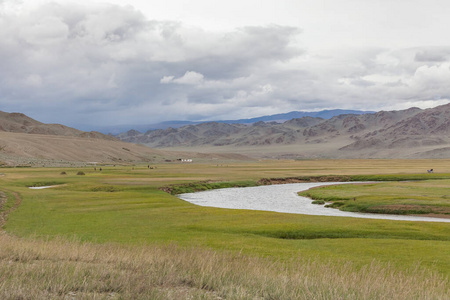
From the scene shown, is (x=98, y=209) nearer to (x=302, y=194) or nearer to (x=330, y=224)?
(x=330, y=224)

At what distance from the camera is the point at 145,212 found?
112 ft

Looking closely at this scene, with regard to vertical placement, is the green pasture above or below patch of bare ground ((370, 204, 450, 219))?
above

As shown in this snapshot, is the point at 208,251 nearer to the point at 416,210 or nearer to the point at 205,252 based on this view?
the point at 205,252

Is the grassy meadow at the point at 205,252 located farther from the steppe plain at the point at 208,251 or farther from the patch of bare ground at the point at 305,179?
the patch of bare ground at the point at 305,179

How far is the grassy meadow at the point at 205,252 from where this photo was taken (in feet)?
33.2

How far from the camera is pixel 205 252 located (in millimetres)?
14625

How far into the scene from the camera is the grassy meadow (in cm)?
1012

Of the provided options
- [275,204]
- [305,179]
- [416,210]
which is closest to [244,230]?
[275,204]

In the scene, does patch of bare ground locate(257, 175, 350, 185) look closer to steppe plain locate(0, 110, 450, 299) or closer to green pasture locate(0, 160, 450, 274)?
steppe plain locate(0, 110, 450, 299)

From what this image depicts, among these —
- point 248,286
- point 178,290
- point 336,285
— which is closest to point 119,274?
point 178,290

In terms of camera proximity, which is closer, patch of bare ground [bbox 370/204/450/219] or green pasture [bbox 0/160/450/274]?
green pasture [bbox 0/160/450/274]

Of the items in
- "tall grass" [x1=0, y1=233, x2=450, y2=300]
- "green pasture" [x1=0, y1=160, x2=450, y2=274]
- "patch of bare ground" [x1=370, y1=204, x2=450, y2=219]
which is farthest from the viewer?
"patch of bare ground" [x1=370, y1=204, x2=450, y2=219]

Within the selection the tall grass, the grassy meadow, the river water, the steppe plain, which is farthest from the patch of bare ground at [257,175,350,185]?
the tall grass

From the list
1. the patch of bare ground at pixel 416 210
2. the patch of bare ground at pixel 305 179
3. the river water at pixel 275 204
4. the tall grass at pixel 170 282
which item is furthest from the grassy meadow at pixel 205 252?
the patch of bare ground at pixel 305 179
